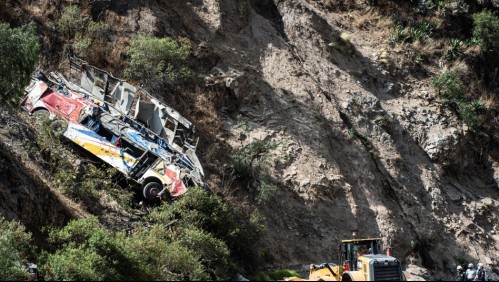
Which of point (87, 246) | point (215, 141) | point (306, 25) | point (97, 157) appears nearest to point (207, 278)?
point (87, 246)

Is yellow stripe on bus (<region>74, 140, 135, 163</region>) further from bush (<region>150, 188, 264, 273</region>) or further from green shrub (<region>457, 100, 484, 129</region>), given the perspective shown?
green shrub (<region>457, 100, 484, 129</region>)

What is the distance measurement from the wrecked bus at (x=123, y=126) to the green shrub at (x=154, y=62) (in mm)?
1413

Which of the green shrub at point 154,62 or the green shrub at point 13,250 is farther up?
the green shrub at point 154,62

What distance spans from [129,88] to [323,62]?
33.2ft

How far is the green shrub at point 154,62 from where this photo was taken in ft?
76.2

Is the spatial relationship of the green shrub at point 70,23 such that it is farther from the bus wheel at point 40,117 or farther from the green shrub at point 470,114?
the green shrub at point 470,114

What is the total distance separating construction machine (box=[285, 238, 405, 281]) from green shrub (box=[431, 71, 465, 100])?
13315 mm

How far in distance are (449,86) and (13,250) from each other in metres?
21.1

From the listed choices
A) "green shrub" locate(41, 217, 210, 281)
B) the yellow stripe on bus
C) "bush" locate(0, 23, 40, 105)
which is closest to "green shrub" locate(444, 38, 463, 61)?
the yellow stripe on bus

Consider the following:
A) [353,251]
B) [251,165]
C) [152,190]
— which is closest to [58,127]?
[152,190]

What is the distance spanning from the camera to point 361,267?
1645 cm

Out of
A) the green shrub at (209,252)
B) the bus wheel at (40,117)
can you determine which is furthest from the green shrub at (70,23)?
the green shrub at (209,252)

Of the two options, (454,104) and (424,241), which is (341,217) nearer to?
(424,241)

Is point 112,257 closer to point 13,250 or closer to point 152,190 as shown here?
point 13,250
